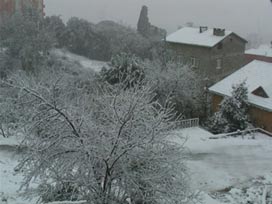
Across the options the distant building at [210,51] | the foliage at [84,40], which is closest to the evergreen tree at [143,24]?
the foliage at [84,40]

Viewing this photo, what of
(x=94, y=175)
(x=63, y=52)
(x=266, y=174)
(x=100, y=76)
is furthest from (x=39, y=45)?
(x=94, y=175)

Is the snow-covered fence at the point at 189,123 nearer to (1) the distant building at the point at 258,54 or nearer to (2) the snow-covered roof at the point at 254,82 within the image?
(2) the snow-covered roof at the point at 254,82

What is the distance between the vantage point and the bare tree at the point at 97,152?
9.14 metres

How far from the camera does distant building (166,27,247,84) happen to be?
3238 cm

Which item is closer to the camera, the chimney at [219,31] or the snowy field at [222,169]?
the snowy field at [222,169]

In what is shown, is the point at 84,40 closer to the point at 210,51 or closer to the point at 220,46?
the point at 210,51

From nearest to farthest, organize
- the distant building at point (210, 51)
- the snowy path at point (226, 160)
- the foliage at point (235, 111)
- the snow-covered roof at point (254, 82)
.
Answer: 1. the snowy path at point (226, 160)
2. the snow-covered roof at point (254, 82)
3. the foliage at point (235, 111)
4. the distant building at point (210, 51)

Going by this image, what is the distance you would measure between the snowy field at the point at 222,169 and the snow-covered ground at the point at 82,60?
686 inches

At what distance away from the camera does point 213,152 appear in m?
18.1

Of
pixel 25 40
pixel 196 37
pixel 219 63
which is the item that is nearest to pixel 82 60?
pixel 196 37

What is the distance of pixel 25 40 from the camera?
27953 millimetres

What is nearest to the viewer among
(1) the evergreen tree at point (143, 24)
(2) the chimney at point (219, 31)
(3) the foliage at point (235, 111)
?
(3) the foliage at point (235, 111)

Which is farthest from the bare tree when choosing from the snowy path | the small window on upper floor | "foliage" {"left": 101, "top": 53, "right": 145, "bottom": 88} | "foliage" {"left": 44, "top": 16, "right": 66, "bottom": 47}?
"foliage" {"left": 44, "top": 16, "right": 66, "bottom": 47}

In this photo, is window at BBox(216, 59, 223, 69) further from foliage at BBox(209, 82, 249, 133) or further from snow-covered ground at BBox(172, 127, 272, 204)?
snow-covered ground at BBox(172, 127, 272, 204)
